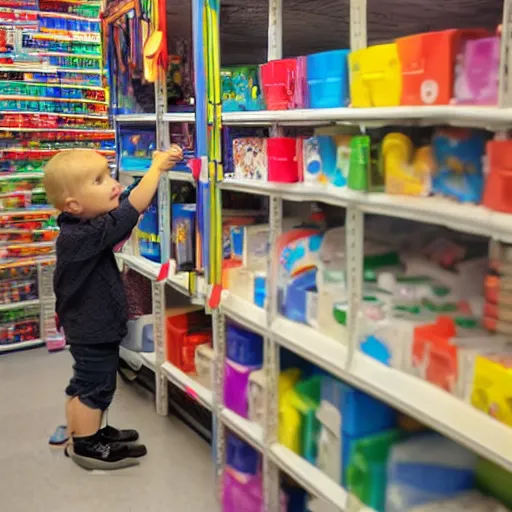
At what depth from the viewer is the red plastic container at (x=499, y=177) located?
1.28m

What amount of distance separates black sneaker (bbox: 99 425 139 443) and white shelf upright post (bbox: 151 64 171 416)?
0.23 meters

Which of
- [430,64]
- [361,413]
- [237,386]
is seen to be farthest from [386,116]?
[237,386]

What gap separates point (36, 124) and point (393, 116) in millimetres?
2928

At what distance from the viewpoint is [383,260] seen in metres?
1.88

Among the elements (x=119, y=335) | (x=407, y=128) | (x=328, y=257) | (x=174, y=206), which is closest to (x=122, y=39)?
(x=174, y=206)

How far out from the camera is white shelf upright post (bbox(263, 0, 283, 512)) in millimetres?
2002

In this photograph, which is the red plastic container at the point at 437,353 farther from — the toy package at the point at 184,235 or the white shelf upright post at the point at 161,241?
the white shelf upright post at the point at 161,241

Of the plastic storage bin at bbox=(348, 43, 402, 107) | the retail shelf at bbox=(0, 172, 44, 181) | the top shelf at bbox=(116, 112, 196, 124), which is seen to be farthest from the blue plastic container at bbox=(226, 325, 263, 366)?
the retail shelf at bbox=(0, 172, 44, 181)

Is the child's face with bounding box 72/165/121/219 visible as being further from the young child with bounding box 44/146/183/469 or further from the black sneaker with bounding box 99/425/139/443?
the black sneaker with bounding box 99/425/139/443

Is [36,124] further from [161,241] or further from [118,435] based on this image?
[118,435]

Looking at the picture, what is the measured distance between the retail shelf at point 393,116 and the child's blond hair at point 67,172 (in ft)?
2.13

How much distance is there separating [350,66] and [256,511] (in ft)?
4.74

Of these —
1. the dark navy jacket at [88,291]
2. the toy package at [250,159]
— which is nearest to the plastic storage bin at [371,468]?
the toy package at [250,159]

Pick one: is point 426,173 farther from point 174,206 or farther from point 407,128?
point 174,206
